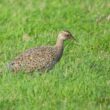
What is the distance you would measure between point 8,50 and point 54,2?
3013 mm

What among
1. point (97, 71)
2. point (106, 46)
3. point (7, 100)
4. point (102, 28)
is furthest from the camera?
point (102, 28)

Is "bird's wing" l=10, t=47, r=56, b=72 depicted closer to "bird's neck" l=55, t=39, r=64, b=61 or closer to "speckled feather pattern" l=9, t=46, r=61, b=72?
"speckled feather pattern" l=9, t=46, r=61, b=72

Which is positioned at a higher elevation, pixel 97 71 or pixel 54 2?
pixel 54 2

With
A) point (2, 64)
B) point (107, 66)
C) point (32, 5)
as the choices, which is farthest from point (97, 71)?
point (32, 5)

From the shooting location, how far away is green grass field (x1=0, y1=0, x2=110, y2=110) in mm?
8617

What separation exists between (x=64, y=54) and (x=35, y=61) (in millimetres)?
1171

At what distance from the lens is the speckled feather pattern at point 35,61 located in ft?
32.8

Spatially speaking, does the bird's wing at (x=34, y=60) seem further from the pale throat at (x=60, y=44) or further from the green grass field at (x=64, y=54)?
the pale throat at (x=60, y=44)

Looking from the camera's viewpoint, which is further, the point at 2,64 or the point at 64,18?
the point at 64,18

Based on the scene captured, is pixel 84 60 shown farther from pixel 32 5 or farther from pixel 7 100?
pixel 32 5

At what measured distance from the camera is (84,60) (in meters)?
10.6

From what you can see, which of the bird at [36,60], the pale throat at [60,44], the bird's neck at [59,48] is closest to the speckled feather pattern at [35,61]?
the bird at [36,60]

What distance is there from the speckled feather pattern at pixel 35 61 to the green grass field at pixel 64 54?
6.5 inches

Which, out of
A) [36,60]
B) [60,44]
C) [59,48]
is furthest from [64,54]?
[36,60]
